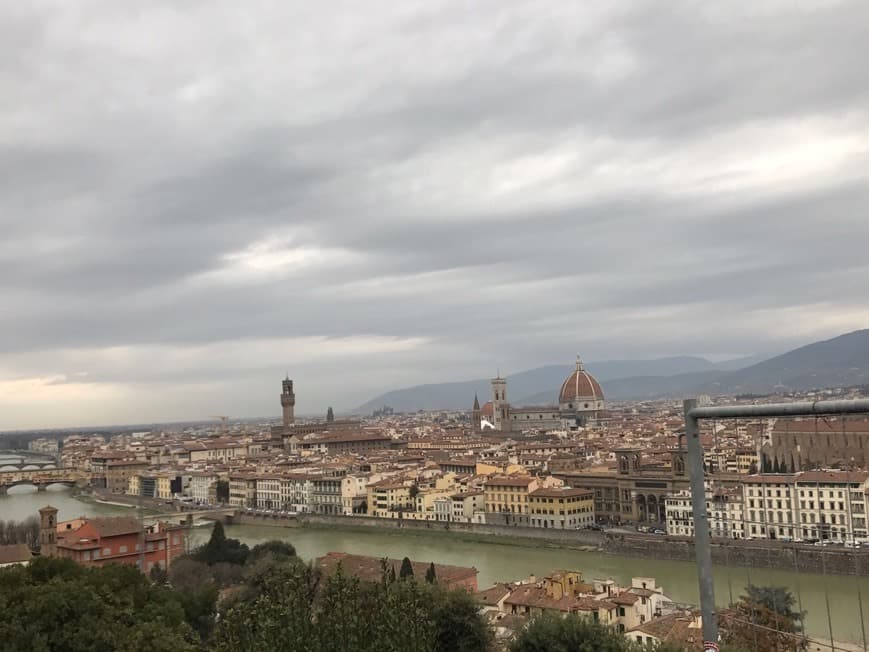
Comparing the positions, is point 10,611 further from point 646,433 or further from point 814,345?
point 814,345

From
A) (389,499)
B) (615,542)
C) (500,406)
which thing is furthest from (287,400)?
(615,542)

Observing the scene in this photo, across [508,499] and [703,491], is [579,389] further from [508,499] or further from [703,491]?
[703,491]

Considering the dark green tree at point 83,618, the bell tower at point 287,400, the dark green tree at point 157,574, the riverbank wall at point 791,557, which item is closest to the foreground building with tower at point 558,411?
the bell tower at point 287,400

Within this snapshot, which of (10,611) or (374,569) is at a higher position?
(10,611)

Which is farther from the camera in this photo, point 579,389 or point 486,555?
point 579,389

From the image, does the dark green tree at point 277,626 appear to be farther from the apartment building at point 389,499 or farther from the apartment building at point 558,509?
the apartment building at point 389,499

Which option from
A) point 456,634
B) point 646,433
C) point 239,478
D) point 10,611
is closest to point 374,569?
point 456,634
